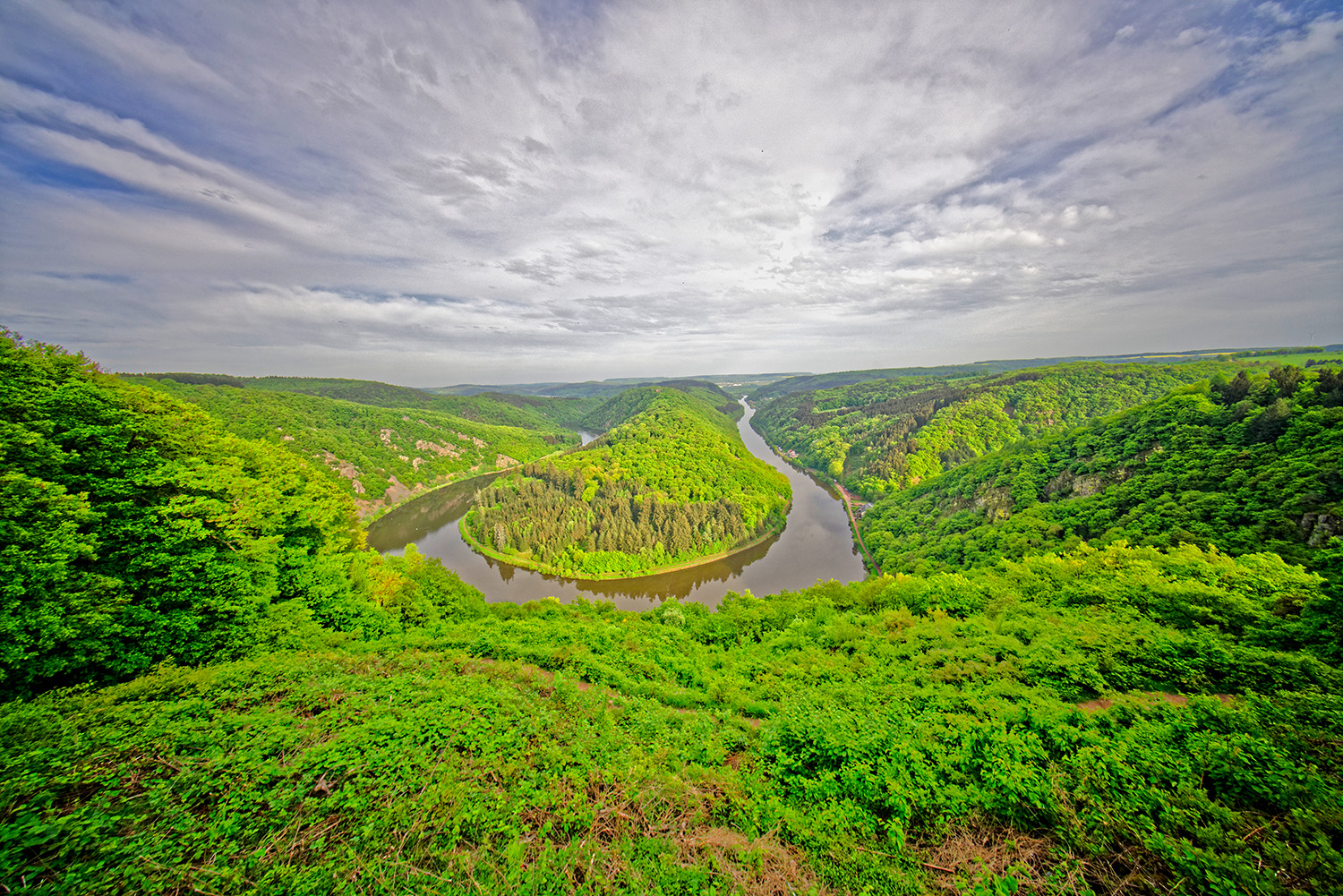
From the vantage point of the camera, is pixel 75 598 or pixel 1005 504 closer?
pixel 75 598

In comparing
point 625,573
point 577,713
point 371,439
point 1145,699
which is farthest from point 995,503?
point 371,439

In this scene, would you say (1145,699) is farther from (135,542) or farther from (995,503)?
(995,503)

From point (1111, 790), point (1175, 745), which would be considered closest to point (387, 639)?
point (1111, 790)

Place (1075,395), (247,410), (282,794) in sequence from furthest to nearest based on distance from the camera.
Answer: (1075,395)
(247,410)
(282,794)

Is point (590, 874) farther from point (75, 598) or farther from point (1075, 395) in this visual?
point (1075, 395)

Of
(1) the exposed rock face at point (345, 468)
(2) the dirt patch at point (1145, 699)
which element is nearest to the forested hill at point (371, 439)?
(1) the exposed rock face at point (345, 468)

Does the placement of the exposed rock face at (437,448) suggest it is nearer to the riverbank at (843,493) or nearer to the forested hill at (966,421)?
the riverbank at (843,493)
